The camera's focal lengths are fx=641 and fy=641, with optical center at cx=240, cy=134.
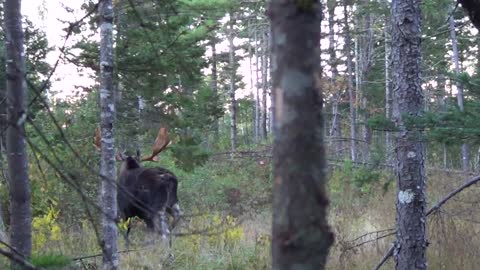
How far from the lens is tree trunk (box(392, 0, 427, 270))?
6613 mm

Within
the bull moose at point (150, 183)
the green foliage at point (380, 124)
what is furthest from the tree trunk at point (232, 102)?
the green foliage at point (380, 124)

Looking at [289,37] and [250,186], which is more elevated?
[289,37]

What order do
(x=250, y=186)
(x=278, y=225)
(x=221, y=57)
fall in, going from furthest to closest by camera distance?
1. (x=221, y=57)
2. (x=250, y=186)
3. (x=278, y=225)

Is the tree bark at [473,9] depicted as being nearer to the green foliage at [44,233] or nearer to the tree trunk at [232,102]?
the green foliage at [44,233]

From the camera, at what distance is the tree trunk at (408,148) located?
661 cm

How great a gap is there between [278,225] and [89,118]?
39.4 feet

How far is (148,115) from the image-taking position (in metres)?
11.8

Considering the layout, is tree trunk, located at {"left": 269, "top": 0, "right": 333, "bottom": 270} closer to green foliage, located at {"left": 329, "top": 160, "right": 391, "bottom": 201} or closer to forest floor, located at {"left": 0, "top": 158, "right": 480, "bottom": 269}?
forest floor, located at {"left": 0, "top": 158, "right": 480, "bottom": 269}

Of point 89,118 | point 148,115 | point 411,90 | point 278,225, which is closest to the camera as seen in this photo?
point 278,225

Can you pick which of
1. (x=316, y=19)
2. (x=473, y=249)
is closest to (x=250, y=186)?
(x=473, y=249)

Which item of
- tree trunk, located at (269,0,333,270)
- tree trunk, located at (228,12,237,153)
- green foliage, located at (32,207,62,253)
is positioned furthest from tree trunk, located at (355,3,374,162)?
tree trunk, located at (269,0,333,270)

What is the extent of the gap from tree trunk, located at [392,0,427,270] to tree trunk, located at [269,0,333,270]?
5.37 meters

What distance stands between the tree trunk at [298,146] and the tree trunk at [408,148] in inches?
211

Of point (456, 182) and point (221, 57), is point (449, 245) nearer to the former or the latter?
point (456, 182)
